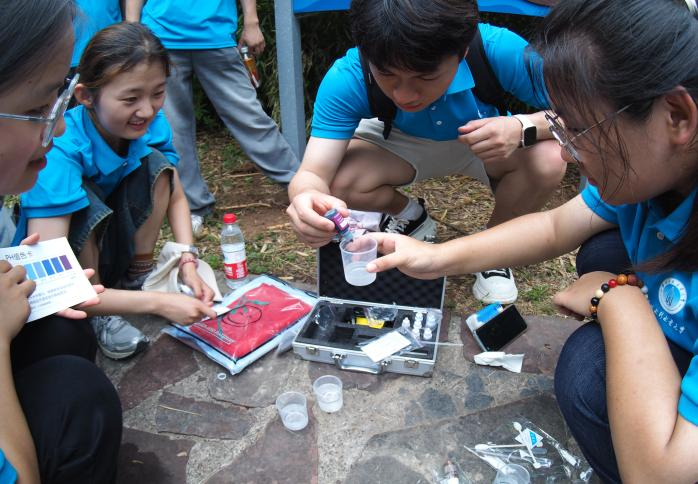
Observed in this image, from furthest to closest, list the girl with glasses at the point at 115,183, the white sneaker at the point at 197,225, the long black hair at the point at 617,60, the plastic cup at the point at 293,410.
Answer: the white sneaker at the point at 197,225
the girl with glasses at the point at 115,183
the plastic cup at the point at 293,410
the long black hair at the point at 617,60

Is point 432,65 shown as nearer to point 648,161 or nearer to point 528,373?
point 648,161

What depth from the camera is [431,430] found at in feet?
6.29

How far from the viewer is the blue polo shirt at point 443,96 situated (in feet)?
7.45

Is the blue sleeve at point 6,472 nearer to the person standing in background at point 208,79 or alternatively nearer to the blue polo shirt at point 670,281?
the blue polo shirt at point 670,281

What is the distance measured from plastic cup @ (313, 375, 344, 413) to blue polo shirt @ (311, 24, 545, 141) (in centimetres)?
107

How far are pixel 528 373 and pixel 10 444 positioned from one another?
1.76m

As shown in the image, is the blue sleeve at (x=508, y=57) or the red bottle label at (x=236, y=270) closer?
the blue sleeve at (x=508, y=57)

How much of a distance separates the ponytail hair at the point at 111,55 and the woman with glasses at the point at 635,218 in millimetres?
1650

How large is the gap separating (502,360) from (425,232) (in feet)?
3.10

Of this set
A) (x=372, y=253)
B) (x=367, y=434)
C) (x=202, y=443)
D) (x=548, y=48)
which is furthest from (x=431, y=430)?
(x=548, y=48)

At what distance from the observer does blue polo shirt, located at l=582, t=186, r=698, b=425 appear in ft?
3.81

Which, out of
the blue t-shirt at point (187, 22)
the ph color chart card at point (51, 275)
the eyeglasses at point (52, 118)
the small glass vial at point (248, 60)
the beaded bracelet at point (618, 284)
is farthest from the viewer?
the small glass vial at point (248, 60)

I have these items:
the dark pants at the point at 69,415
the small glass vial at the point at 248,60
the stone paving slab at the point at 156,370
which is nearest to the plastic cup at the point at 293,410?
the stone paving slab at the point at 156,370

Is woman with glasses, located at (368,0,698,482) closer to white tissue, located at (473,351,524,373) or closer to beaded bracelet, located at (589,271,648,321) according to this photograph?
beaded bracelet, located at (589,271,648,321)
